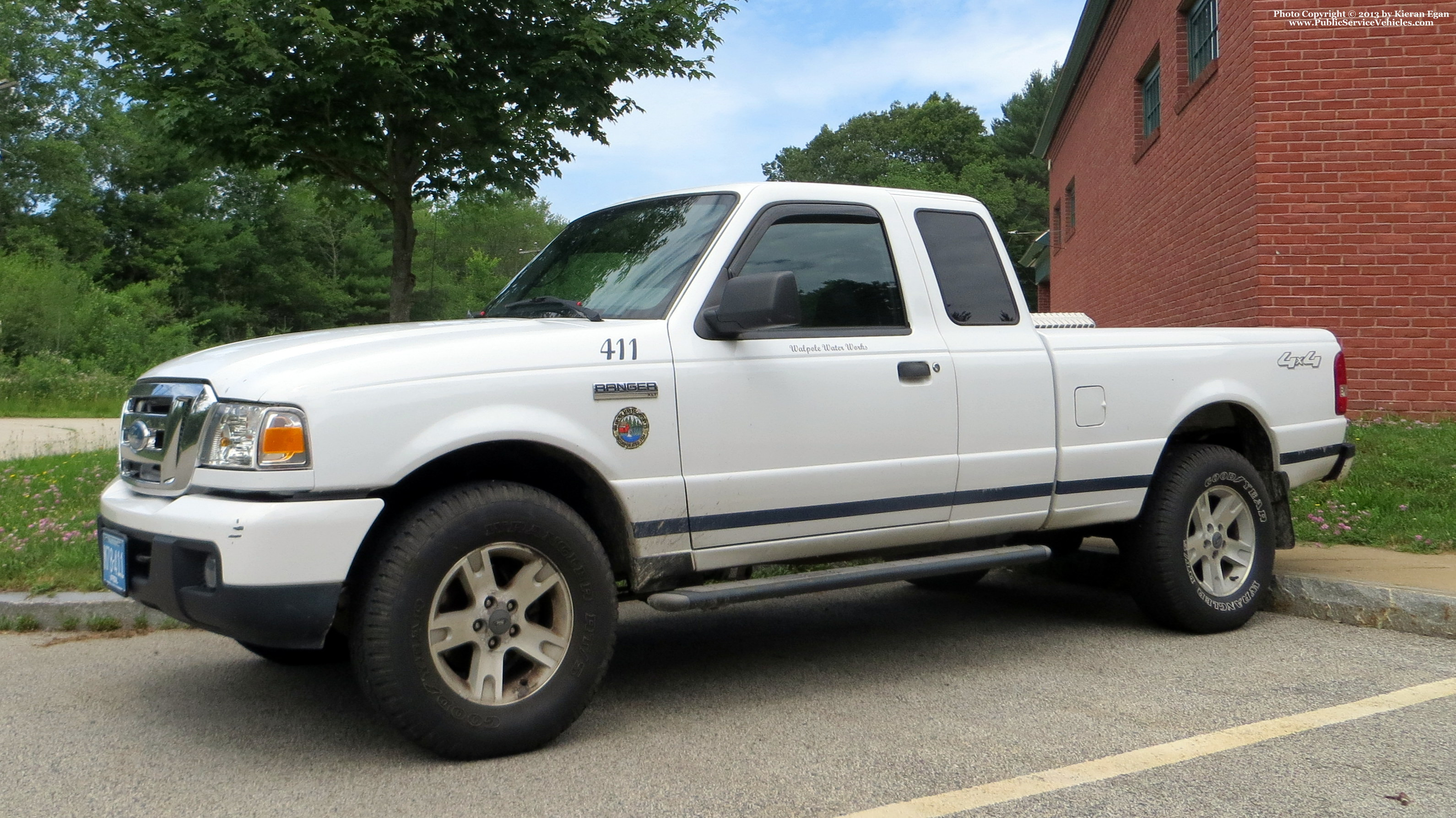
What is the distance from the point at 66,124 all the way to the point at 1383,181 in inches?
2188

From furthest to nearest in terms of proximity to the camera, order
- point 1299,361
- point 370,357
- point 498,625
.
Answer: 1. point 1299,361
2. point 498,625
3. point 370,357

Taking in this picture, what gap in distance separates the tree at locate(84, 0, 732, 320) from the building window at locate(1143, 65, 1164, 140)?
304 inches

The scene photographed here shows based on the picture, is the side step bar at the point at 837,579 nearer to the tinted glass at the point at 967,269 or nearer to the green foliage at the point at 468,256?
the tinted glass at the point at 967,269

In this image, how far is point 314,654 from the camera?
5.05 m

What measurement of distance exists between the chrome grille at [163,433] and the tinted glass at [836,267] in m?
1.99

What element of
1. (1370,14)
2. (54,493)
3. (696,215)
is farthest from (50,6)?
(1370,14)

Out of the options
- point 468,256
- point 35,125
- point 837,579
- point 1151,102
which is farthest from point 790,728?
point 468,256

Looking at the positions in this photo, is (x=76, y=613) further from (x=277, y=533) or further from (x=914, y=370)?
(x=914, y=370)

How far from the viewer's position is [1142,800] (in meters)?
3.44

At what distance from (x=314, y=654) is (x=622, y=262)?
2.09 metres

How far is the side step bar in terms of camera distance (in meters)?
4.16

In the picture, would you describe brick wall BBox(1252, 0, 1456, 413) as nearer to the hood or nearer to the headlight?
the hood

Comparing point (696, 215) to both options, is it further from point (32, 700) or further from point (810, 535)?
point (32, 700)

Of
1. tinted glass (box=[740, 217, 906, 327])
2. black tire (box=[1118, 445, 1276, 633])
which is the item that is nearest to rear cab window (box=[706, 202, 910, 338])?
tinted glass (box=[740, 217, 906, 327])
